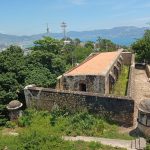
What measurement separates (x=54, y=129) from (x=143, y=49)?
20.8 meters

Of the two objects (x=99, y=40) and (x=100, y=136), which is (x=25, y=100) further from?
(x=99, y=40)

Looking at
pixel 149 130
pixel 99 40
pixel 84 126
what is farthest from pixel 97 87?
pixel 99 40

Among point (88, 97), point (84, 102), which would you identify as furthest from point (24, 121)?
point (88, 97)

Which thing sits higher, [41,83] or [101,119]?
[41,83]

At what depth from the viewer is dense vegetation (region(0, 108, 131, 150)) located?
506 inches

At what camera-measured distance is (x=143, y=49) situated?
33062 millimetres

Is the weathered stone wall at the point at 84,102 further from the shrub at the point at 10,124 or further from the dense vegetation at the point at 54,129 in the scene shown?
the shrub at the point at 10,124

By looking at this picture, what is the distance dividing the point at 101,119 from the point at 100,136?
5.38 ft

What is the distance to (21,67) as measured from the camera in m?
19.6

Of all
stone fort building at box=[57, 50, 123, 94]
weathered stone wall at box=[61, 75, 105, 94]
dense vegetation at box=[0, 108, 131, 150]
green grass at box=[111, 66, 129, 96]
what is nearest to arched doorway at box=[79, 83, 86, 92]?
stone fort building at box=[57, 50, 123, 94]

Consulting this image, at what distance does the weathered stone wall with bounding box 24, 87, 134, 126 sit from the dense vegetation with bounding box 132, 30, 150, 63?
59.8ft

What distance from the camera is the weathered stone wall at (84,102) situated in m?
15.2

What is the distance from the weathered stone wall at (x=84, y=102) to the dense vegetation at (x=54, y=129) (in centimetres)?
48

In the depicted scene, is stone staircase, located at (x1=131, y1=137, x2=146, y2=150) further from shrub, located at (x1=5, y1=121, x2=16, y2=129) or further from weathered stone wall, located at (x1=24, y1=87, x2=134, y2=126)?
shrub, located at (x1=5, y1=121, x2=16, y2=129)
